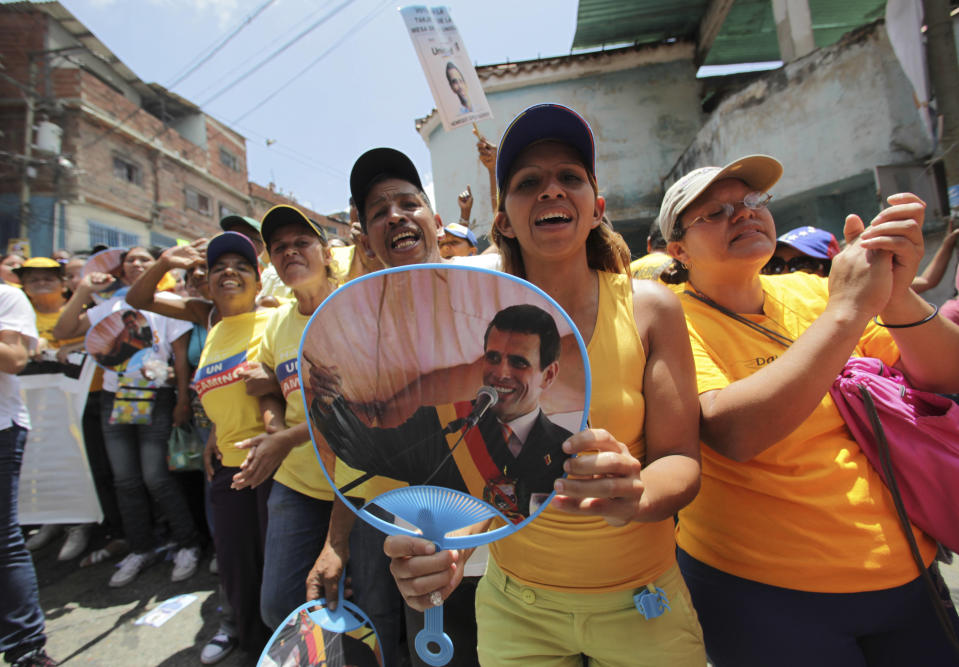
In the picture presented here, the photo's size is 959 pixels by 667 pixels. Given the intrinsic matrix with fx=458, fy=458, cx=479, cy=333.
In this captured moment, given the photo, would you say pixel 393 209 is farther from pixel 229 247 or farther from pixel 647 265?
pixel 647 265

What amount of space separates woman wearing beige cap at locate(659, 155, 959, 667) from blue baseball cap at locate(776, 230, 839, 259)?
72.5 inches

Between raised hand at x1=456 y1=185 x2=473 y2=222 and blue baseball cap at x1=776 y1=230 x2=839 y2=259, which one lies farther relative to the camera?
raised hand at x1=456 y1=185 x2=473 y2=222

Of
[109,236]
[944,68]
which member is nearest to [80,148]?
[109,236]

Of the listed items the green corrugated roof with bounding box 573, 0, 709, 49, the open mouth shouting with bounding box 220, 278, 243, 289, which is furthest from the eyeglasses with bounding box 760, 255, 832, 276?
the green corrugated roof with bounding box 573, 0, 709, 49

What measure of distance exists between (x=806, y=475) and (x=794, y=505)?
0.08 metres

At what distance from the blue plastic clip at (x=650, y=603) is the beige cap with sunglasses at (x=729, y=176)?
1068 millimetres

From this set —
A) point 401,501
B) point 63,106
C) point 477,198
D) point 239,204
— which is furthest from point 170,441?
point 239,204

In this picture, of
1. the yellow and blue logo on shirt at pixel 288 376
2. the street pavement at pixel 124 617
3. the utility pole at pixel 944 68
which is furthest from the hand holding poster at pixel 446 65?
the utility pole at pixel 944 68

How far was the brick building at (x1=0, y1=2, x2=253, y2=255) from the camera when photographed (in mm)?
13320

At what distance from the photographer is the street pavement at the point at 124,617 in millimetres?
2658

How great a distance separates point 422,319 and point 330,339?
0.61 ft

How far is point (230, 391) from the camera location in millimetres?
2336

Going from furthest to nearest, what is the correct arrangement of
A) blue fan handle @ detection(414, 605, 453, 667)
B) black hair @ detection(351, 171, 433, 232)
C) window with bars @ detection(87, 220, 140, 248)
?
1. window with bars @ detection(87, 220, 140, 248)
2. black hair @ detection(351, 171, 433, 232)
3. blue fan handle @ detection(414, 605, 453, 667)

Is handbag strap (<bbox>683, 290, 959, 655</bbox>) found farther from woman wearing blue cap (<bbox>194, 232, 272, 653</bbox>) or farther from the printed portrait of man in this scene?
woman wearing blue cap (<bbox>194, 232, 272, 653</bbox>)
